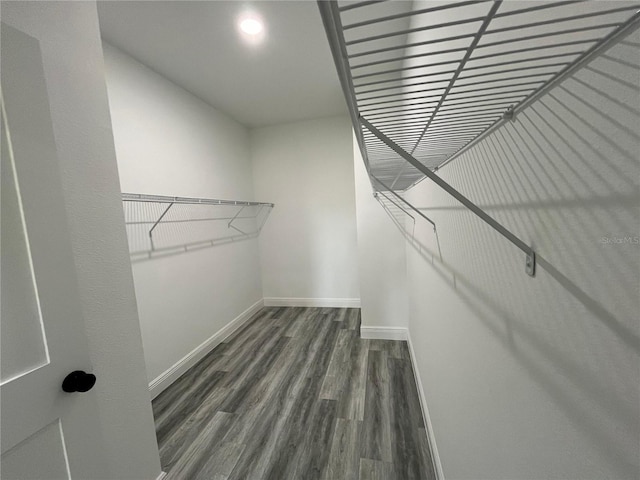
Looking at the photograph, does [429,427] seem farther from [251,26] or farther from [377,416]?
[251,26]

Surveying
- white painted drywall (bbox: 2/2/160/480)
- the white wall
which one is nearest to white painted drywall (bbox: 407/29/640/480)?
white painted drywall (bbox: 2/2/160/480)

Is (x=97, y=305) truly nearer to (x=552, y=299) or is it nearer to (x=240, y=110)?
(x=552, y=299)

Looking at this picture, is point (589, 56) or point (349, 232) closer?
point (589, 56)

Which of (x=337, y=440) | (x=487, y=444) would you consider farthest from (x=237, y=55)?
(x=337, y=440)

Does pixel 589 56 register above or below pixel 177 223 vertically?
above

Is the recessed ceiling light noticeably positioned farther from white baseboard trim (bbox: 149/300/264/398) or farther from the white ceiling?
white baseboard trim (bbox: 149/300/264/398)

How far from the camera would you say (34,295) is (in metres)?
0.72

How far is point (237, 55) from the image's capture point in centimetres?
195

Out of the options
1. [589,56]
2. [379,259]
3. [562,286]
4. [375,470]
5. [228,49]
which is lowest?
[375,470]

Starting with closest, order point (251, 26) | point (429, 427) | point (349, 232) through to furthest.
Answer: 1. point (429, 427)
2. point (251, 26)
3. point (349, 232)

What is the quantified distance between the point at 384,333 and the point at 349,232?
1.34 meters

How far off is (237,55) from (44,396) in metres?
2.14

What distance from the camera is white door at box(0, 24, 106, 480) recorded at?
0.67 m

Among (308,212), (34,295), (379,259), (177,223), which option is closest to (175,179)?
(177,223)
